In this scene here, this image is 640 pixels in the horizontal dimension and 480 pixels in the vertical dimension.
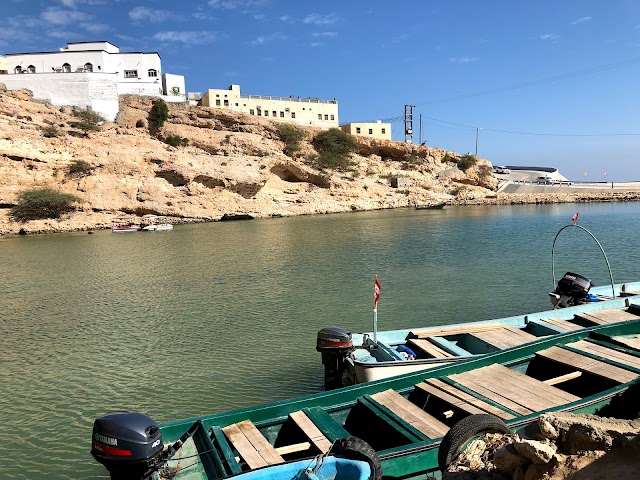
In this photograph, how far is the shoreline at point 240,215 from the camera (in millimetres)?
42562

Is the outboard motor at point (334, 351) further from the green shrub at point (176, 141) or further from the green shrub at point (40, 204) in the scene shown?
the green shrub at point (176, 141)

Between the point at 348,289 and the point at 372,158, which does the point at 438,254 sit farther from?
the point at 372,158

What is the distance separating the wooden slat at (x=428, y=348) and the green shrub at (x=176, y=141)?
172 feet

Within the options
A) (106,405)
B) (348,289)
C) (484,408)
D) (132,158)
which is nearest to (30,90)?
(132,158)

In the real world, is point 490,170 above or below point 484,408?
above

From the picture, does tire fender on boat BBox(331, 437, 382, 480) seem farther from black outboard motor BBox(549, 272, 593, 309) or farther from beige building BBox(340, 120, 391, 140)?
beige building BBox(340, 120, 391, 140)

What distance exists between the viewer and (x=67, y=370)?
10.5m

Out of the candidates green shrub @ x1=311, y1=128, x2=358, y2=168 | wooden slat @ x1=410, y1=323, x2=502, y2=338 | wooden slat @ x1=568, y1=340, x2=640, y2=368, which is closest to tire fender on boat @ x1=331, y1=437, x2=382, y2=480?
wooden slat @ x1=568, y1=340, x2=640, y2=368

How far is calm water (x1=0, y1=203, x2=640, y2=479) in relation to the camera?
28.7ft

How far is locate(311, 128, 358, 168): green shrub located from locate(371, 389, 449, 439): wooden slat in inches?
2339

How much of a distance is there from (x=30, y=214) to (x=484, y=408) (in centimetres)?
4711

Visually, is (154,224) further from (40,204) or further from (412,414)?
(412,414)

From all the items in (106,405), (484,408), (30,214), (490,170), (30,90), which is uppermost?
(30,90)

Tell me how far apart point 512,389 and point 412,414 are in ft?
4.74
